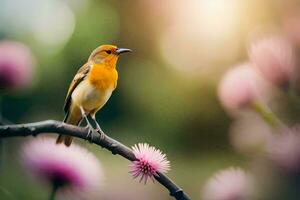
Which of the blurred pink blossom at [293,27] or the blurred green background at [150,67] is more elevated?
the blurred pink blossom at [293,27]

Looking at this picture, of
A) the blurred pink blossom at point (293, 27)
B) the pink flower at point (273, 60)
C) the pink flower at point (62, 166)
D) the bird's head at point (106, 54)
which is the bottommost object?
the pink flower at point (62, 166)

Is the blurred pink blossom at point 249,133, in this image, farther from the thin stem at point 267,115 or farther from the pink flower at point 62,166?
the pink flower at point 62,166

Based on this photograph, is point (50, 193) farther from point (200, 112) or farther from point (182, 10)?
point (182, 10)

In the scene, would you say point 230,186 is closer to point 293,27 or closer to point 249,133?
point 249,133

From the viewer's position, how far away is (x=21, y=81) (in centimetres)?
114

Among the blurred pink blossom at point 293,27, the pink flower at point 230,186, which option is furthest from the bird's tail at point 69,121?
the blurred pink blossom at point 293,27

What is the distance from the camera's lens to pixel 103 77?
1069mm

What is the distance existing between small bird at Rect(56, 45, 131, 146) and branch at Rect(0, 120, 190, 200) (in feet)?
0.06

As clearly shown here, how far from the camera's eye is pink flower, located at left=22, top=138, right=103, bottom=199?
3.24 ft

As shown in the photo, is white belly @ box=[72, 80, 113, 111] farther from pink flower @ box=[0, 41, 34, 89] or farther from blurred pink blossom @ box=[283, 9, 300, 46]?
blurred pink blossom @ box=[283, 9, 300, 46]

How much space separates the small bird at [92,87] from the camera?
3.47 feet

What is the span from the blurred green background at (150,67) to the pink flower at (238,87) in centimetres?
2

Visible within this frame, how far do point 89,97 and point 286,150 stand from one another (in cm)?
35

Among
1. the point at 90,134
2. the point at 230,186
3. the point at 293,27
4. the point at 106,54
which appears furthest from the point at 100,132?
the point at 293,27
